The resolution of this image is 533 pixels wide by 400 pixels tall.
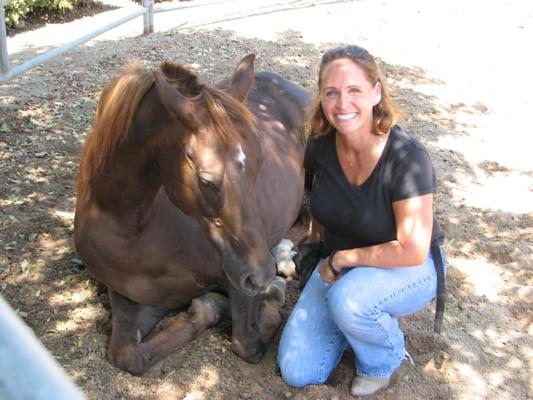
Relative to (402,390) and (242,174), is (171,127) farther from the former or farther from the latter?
(402,390)

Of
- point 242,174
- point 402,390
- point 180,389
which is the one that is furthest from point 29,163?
point 402,390

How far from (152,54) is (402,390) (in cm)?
487

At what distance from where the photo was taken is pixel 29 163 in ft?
15.0

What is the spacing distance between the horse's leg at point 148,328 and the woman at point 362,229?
0.43 meters

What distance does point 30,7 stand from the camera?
32.0 ft

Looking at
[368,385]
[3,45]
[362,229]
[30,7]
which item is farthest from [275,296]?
[30,7]

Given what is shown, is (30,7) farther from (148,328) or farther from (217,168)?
(217,168)

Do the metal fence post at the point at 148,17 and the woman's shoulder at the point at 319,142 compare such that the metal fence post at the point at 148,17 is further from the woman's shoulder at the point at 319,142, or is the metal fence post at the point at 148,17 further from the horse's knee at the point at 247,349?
the horse's knee at the point at 247,349

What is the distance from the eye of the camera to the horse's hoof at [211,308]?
3.26 metres

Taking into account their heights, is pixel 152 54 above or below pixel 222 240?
below

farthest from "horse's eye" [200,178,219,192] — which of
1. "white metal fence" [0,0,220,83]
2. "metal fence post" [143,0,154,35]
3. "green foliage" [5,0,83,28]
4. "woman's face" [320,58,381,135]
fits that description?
"green foliage" [5,0,83,28]

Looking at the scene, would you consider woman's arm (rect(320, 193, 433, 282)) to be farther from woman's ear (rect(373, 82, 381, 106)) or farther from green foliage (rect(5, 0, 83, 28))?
green foliage (rect(5, 0, 83, 28))

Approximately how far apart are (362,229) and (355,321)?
40 centimetres

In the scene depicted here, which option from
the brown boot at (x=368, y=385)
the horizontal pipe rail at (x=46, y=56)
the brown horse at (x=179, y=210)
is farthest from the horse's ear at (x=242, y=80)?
the horizontal pipe rail at (x=46, y=56)
